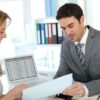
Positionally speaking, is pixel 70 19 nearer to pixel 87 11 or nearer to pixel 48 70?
pixel 48 70

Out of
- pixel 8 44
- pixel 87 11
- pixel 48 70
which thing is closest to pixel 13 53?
pixel 8 44

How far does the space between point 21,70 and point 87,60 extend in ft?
2.12

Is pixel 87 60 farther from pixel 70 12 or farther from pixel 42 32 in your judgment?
pixel 42 32

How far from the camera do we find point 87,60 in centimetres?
183

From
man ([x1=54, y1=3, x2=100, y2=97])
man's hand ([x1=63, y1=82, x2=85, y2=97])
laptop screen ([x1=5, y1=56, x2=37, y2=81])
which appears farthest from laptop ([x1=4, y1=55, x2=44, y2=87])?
man's hand ([x1=63, y1=82, x2=85, y2=97])

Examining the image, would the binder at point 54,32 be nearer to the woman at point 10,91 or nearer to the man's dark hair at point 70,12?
the man's dark hair at point 70,12

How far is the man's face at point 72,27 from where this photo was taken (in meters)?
1.81

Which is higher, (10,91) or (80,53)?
(80,53)

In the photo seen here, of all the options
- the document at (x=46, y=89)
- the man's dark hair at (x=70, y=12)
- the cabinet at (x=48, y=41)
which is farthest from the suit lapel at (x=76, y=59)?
the cabinet at (x=48, y=41)

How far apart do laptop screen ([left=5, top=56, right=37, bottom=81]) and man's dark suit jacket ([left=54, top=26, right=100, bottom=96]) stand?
1.13 ft

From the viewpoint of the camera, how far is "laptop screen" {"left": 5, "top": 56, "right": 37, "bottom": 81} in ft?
7.07

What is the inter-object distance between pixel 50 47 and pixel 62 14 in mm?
849

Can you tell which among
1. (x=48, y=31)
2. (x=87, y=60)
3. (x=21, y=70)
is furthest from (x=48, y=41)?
(x=87, y=60)

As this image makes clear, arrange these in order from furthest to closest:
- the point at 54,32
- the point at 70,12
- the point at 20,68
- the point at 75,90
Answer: the point at 54,32 < the point at 20,68 < the point at 70,12 < the point at 75,90
